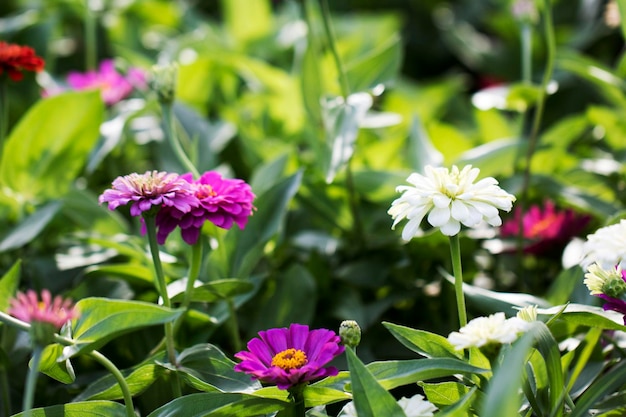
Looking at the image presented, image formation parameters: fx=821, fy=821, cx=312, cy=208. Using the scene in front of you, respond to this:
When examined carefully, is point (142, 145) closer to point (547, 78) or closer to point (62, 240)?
point (62, 240)

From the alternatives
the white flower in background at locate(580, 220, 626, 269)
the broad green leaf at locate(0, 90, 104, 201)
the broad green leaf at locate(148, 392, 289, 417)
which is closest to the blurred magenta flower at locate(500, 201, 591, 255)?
the white flower in background at locate(580, 220, 626, 269)

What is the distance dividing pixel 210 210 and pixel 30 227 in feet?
1.14

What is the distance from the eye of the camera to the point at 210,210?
0.65 m

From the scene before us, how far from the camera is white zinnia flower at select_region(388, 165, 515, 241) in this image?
1.94 ft

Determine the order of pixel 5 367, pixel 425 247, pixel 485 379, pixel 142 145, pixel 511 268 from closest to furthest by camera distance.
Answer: pixel 485 379
pixel 5 367
pixel 425 247
pixel 511 268
pixel 142 145

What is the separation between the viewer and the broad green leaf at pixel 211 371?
67cm

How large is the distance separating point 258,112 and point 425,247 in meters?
0.48

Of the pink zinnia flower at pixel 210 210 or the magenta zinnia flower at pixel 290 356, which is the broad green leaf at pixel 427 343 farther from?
the pink zinnia flower at pixel 210 210

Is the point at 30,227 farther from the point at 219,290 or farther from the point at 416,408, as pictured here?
the point at 416,408

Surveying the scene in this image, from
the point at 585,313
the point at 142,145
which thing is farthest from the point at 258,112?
the point at 585,313

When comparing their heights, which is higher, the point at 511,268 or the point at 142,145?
the point at 142,145

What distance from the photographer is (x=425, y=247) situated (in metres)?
0.89

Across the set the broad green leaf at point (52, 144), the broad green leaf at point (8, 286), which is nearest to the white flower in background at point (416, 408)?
the broad green leaf at point (8, 286)

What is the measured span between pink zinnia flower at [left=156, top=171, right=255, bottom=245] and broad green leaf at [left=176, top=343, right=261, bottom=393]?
10cm
